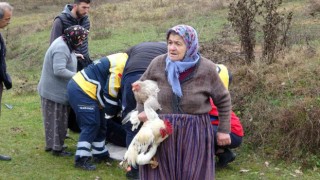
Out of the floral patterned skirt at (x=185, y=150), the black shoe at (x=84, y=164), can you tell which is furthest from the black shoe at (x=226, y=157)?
the floral patterned skirt at (x=185, y=150)

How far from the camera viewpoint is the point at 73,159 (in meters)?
6.94

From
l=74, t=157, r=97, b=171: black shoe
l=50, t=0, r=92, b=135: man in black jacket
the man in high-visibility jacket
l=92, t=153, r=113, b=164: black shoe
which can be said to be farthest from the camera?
l=50, t=0, r=92, b=135: man in black jacket

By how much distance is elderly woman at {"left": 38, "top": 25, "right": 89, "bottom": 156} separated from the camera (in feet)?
20.9

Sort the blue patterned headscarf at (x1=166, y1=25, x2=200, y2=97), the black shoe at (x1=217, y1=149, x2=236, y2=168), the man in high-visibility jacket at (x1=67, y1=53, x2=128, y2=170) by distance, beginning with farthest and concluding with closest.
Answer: the black shoe at (x1=217, y1=149, x2=236, y2=168) < the man in high-visibility jacket at (x1=67, y1=53, x2=128, y2=170) < the blue patterned headscarf at (x1=166, y1=25, x2=200, y2=97)

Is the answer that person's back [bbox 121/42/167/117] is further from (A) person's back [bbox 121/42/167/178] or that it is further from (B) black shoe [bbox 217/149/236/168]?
(B) black shoe [bbox 217/149/236/168]

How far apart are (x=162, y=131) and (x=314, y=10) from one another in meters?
11.9

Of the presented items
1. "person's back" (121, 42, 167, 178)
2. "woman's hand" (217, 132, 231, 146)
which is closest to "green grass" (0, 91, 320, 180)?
"person's back" (121, 42, 167, 178)

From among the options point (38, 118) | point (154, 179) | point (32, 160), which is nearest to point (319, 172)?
point (154, 179)

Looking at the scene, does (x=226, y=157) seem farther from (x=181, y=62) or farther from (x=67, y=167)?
(x=181, y=62)

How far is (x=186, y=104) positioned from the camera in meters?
4.31

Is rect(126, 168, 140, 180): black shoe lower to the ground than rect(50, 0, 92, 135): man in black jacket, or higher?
lower

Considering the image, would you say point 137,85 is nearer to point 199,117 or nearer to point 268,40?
point 199,117

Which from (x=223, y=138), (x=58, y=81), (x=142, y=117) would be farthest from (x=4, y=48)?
(x=223, y=138)

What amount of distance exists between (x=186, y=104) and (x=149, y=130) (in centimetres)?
36
